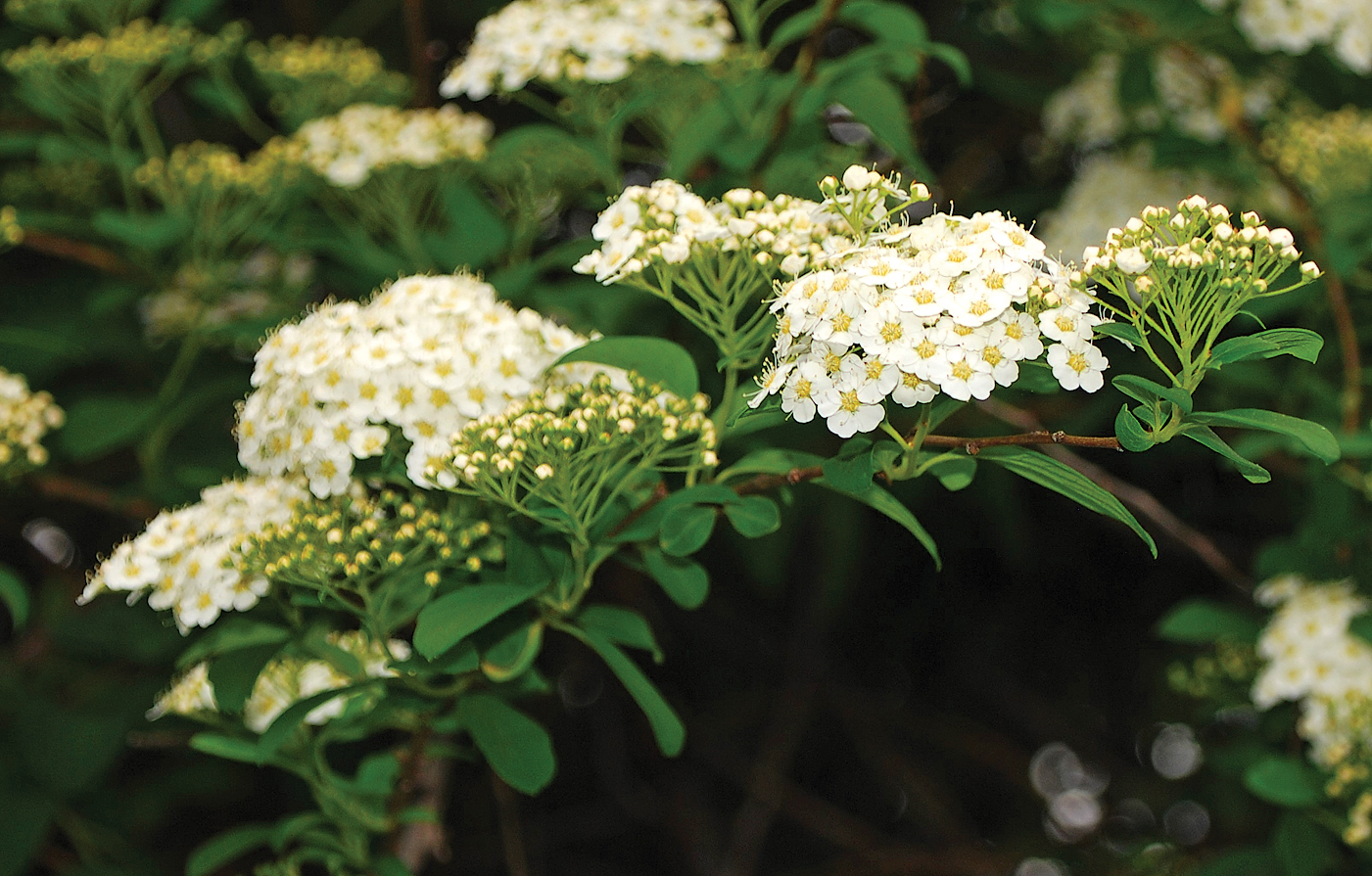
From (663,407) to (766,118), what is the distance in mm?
1023

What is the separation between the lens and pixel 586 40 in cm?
224

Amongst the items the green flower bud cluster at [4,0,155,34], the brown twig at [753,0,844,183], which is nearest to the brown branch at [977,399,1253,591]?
the brown twig at [753,0,844,183]

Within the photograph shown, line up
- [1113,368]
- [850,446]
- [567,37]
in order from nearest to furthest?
[850,446]
[567,37]
[1113,368]

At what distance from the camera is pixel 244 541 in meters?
1.55

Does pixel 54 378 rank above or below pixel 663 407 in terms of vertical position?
below

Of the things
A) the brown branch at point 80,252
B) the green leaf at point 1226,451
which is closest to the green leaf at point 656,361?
the green leaf at point 1226,451

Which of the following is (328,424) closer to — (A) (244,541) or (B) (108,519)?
(A) (244,541)

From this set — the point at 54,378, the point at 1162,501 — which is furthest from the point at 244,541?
the point at 1162,501

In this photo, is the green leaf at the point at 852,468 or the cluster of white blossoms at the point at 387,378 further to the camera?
the cluster of white blossoms at the point at 387,378

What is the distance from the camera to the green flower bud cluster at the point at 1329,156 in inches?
100.0

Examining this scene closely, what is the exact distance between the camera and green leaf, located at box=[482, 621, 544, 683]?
60.4 inches

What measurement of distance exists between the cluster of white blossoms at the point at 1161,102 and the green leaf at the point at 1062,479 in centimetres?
180

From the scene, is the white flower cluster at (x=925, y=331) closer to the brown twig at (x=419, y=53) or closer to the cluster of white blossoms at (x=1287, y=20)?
the cluster of white blossoms at (x=1287, y=20)

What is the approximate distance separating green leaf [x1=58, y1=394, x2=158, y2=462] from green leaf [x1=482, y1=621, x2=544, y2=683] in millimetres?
1280
